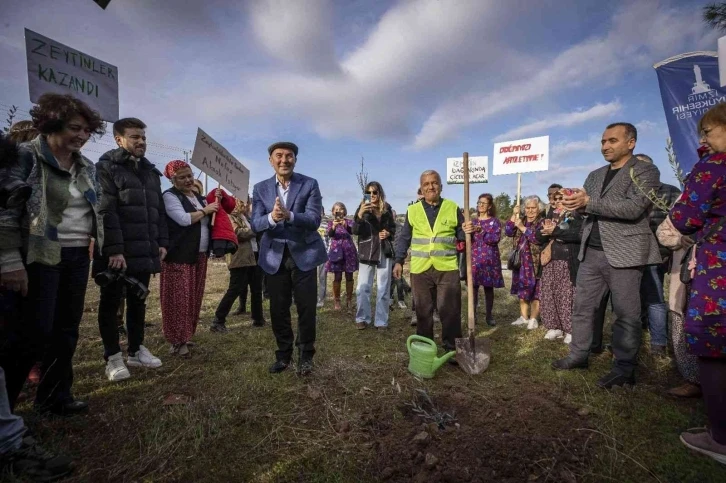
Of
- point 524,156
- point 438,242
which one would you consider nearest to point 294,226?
point 438,242

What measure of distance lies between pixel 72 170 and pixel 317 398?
8.51 ft

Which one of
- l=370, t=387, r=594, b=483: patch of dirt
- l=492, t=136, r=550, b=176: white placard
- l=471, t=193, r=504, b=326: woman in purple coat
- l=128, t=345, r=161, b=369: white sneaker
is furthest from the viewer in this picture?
l=492, t=136, r=550, b=176: white placard

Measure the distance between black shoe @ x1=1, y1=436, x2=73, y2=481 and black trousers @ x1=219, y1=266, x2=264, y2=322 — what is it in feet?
11.0

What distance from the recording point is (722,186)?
205 centimetres

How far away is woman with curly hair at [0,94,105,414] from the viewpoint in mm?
2125

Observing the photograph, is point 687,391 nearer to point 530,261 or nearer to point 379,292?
point 530,261

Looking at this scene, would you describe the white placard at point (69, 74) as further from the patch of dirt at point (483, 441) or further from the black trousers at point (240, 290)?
the patch of dirt at point (483, 441)

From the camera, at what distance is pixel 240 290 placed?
548cm

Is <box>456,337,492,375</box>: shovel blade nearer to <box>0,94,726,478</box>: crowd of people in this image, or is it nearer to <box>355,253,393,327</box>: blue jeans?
<box>0,94,726,478</box>: crowd of people

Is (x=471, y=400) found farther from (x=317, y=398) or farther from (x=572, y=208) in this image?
(x=572, y=208)

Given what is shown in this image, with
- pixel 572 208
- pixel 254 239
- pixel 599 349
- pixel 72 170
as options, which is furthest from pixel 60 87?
pixel 599 349

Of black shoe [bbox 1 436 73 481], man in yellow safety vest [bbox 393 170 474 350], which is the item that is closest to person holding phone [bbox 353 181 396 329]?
man in yellow safety vest [bbox 393 170 474 350]

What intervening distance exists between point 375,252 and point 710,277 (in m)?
4.02

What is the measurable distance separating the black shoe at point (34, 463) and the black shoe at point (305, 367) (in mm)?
1819
